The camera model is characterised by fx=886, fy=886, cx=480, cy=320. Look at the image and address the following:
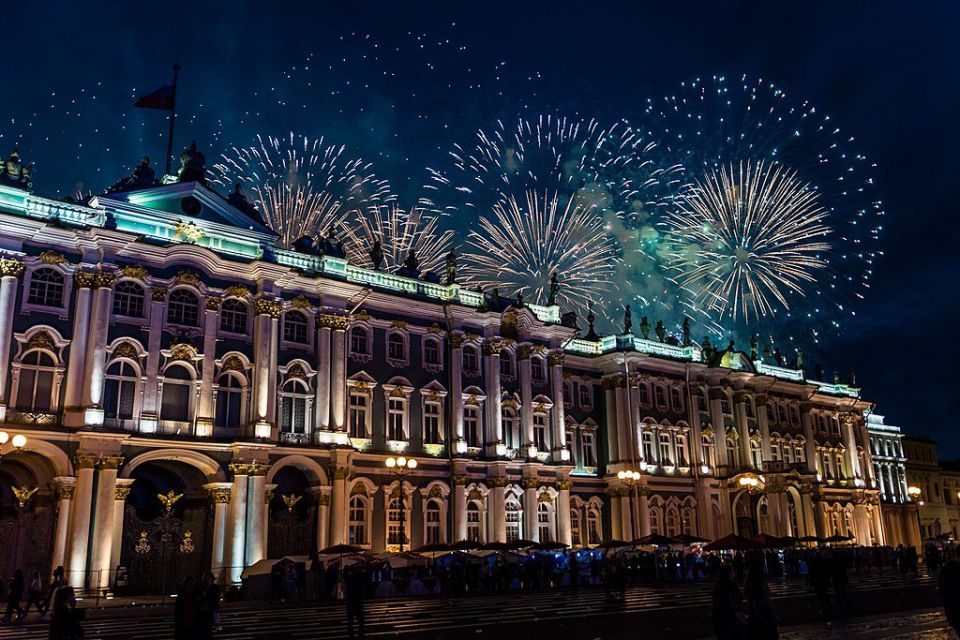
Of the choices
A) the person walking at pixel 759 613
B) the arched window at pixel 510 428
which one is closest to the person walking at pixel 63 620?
the person walking at pixel 759 613

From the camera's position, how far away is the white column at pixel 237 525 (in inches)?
1551

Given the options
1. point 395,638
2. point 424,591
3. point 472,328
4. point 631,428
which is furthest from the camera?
point 631,428

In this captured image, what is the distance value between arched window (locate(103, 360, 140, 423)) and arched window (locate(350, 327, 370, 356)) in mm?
11560

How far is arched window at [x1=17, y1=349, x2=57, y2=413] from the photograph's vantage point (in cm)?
3691

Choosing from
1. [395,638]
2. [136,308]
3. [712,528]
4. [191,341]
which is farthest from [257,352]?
[712,528]

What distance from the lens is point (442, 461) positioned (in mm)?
48688

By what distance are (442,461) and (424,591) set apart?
10.1 m

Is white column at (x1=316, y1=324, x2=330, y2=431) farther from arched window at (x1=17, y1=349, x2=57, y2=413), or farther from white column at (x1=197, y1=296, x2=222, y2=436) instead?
arched window at (x1=17, y1=349, x2=57, y2=413)

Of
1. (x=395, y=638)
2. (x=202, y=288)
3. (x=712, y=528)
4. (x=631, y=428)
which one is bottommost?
(x=395, y=638)

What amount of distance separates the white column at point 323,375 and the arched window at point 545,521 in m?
15.7

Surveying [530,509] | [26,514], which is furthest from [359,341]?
[26,514]

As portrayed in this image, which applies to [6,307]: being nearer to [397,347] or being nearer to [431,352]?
[397,347]

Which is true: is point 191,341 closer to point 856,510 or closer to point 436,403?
point 436,403

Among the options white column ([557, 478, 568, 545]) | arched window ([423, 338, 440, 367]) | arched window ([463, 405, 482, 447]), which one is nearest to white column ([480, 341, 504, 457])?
arched window ([463, 405, 482, 447])
